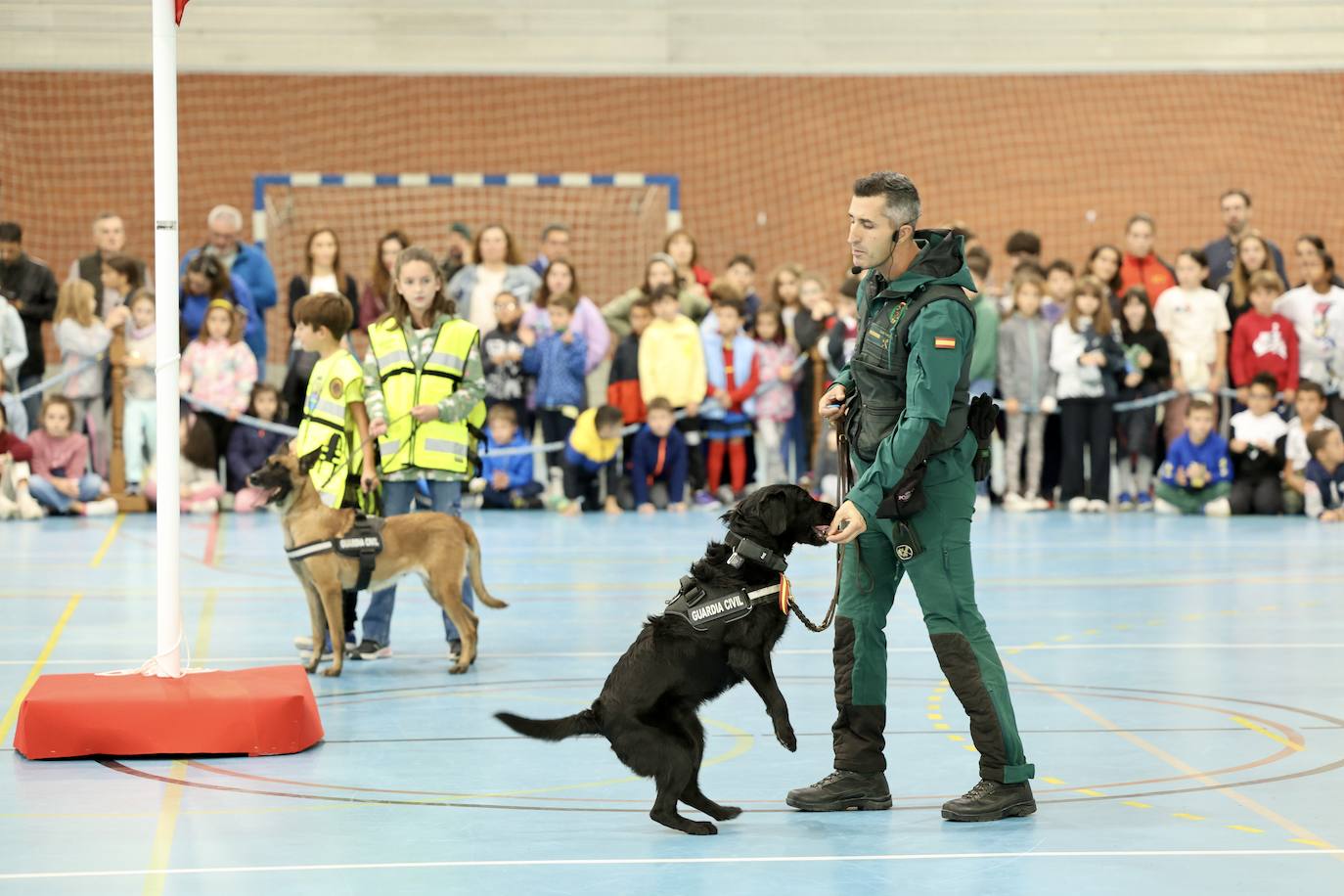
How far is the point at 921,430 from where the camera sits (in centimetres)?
494

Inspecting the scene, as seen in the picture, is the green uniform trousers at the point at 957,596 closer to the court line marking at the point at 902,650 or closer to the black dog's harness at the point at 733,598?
the black dog's harness at the point at 733,598

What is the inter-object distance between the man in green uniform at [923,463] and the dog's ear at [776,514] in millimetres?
199

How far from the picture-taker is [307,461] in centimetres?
785

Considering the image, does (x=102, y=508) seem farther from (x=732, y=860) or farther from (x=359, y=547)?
(x=732, y=860)

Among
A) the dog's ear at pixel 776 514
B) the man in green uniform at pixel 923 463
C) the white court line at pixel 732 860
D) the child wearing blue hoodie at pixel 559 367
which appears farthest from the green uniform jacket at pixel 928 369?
the child wearing blue hoodie at pixel 559 367

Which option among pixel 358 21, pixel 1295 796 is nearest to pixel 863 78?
pixel 358 21

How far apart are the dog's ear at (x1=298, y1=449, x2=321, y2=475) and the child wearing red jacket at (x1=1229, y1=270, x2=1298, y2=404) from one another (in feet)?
32.2

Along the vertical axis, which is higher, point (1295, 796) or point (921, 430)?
point (921, 430)

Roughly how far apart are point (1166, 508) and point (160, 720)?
36.7 ft

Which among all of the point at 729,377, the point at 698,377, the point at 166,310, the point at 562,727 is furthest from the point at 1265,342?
the point at 562,727

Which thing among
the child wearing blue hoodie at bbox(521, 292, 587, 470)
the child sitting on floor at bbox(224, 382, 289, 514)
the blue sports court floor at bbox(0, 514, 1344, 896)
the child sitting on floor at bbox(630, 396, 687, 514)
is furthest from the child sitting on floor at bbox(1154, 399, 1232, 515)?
the child sitting on floor at bbox(224, 382, 289, 514)

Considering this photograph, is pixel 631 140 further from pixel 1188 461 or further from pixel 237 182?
pixel 1188 461

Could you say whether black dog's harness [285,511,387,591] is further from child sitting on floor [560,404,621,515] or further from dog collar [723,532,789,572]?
child sitting on floor [560,404,621,515]

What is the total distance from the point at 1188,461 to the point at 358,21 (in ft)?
35.2
